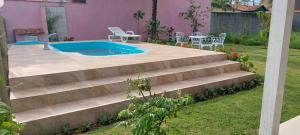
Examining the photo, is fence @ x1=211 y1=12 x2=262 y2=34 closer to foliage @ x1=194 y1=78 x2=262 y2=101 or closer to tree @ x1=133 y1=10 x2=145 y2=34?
tree @ x1=133 y1=10 x2=145 y2=34

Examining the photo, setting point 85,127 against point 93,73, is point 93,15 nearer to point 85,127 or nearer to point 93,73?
point 93,73

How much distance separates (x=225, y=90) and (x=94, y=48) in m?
7.02

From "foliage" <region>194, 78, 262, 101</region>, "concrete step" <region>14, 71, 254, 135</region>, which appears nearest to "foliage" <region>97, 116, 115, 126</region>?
"concrete step" <region>14, 71, 254, 135</region>

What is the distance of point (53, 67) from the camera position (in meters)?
5.54

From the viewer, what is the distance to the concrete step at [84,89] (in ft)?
13.8

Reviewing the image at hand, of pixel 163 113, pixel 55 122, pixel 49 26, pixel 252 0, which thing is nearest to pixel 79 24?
pixel 49 26

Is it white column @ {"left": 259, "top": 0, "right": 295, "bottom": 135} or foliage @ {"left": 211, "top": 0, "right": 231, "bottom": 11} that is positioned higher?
foliage @ {"left": 211, "top": 0, "right": 231, "bottom": 11}

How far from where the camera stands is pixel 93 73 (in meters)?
5.30

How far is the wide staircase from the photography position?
13.3ft

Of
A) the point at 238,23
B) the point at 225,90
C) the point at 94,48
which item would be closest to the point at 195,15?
the point at 238,23

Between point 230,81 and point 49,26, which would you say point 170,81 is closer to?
point 230,81

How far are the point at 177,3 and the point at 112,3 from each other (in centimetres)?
450

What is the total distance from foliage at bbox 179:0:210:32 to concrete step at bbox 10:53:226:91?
9.59 meters

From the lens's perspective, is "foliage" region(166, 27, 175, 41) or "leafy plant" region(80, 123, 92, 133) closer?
"leafy plant" region(80, 123, 92, 133)
